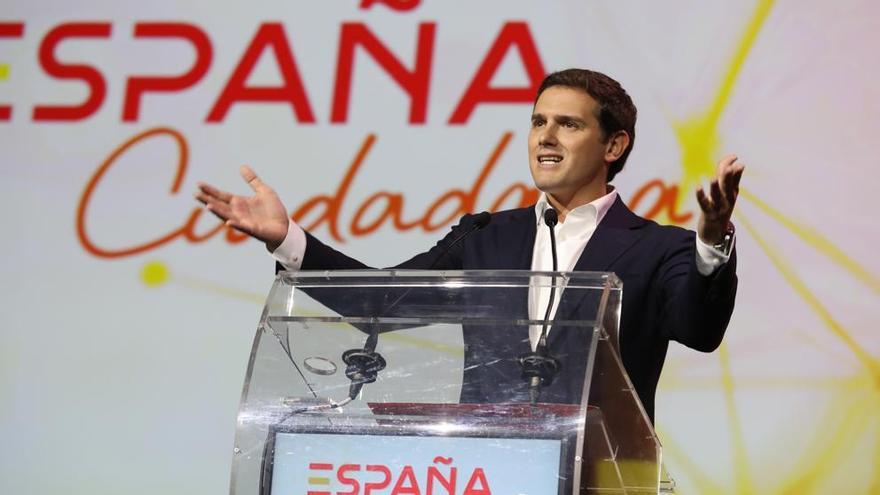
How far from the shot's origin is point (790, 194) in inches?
126

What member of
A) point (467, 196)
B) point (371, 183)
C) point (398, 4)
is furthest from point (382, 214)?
point (398, 4)

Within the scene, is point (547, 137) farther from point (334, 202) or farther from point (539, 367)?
point (334, 202)

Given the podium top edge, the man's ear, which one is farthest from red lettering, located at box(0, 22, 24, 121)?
the podium top edge

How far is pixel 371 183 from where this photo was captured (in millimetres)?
3443

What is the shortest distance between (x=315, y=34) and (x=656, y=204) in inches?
42.1

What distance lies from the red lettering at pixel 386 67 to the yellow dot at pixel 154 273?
0.62m

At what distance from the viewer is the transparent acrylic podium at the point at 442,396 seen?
4.87ft

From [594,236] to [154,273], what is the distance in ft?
5.55

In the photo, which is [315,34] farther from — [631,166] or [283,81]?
[631,166]

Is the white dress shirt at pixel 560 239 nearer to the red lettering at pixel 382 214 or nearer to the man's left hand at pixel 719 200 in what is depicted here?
the man's left hand at pixel 719 200

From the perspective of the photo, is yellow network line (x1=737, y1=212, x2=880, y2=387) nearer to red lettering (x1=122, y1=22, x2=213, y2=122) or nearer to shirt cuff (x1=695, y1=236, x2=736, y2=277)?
shirt cuff (x1=695, y1=236, x2=736, y2=277)

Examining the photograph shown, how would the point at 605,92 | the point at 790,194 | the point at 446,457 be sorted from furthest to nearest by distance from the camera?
the point at 790,194
the point at 605,92
the point at 446,457

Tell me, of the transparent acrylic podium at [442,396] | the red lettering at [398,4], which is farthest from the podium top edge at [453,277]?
the red lettering at [398,4]

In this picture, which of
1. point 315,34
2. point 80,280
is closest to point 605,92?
point 315,34
